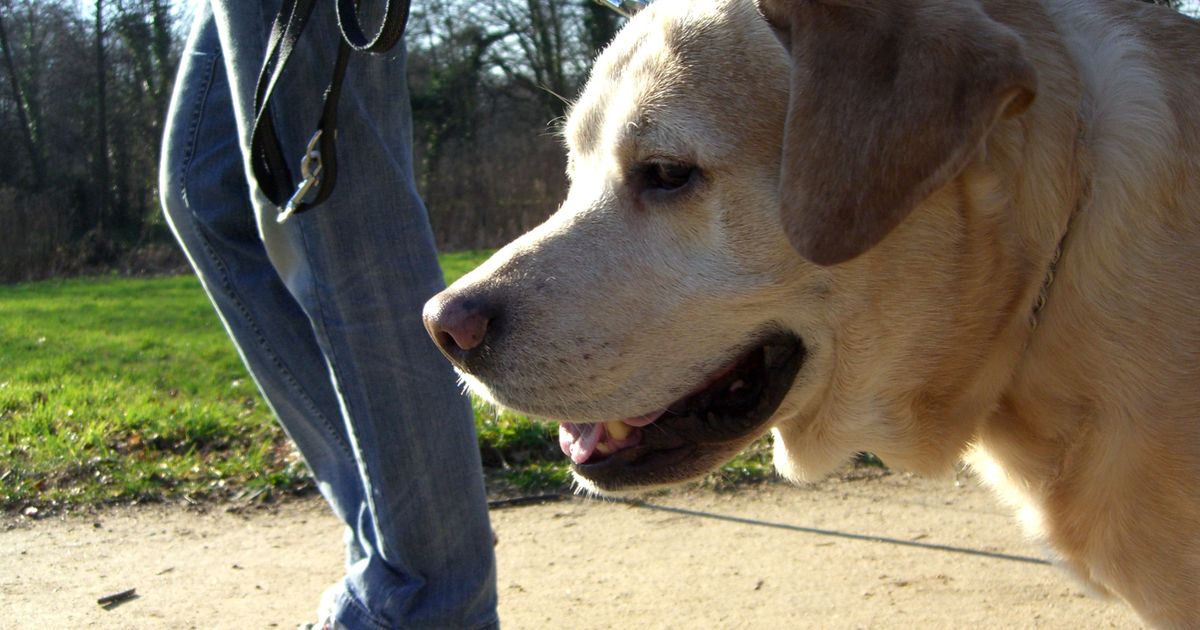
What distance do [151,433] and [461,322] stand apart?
3.64 meters

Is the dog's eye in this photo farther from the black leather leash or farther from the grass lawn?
the grass lawn

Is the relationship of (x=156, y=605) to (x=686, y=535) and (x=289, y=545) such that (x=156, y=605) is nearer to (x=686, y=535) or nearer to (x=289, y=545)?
(x=289, y=545)

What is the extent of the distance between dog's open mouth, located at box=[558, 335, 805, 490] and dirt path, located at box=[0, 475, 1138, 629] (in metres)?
1.02

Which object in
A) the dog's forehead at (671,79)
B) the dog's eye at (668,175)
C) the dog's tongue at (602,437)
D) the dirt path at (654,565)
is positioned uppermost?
the dog's forehead at (671,79)

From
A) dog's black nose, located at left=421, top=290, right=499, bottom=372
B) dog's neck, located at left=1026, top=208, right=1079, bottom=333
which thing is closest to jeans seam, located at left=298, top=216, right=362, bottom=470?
dog's black nose, located at left=421, top=290, right=499, bottom=372

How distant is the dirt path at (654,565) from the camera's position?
3223 mm

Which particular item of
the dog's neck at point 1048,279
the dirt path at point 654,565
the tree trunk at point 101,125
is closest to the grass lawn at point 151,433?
the dirt path at point 654,565

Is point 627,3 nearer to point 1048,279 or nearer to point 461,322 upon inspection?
point 461,322

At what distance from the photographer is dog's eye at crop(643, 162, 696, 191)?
2.21m

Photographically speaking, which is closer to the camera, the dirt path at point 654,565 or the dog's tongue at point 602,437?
the dog's tongue at point 602,437

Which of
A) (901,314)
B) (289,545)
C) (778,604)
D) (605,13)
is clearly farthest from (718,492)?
(605,13)

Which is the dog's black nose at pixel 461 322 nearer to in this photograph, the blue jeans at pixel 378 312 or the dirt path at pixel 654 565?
the blue jeans at pixel 378 312

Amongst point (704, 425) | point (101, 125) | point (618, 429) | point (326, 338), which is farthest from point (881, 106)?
point (101, 125)

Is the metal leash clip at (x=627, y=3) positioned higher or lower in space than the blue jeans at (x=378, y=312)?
higher
